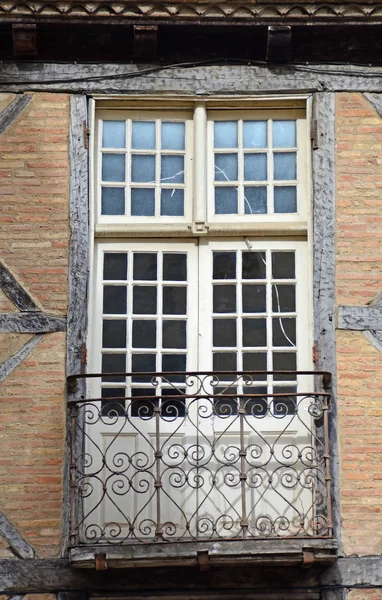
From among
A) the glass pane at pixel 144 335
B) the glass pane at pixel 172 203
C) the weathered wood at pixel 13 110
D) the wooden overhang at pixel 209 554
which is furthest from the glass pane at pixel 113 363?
the weathered wood at pixel 13 110

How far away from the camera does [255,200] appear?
10.7m

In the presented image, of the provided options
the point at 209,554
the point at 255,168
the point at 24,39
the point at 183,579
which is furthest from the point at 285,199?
the point at 183,579

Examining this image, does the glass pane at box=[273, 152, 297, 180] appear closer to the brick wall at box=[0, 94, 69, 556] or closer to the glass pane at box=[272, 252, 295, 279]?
the glass pane at box=[272, 252, 295, 279]

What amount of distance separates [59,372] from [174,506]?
4.05ft

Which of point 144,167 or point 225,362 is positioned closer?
point 225,362

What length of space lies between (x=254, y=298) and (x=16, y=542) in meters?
2.45

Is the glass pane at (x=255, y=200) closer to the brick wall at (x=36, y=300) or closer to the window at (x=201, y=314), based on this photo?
the window at (x=201, y=314)

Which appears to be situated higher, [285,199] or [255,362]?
[285,199]

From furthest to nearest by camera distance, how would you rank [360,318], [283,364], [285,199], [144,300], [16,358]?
[285,199] → [144,300] → [283,364] → [360,318] → [16,358]

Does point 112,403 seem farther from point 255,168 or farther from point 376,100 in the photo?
point 376,100

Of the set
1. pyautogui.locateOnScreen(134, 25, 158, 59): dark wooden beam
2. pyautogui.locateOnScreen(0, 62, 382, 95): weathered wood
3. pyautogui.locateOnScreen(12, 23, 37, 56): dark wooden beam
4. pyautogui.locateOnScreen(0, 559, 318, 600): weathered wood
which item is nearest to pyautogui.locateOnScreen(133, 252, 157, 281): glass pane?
pyautogui.locateOnScreen(0, 62, 382, 95): weathered wood

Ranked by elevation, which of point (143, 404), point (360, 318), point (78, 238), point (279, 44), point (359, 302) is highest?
point (279, 44)

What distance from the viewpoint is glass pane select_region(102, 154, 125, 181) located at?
10.8 meters

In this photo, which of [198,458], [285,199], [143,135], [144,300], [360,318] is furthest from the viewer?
[143,135]
